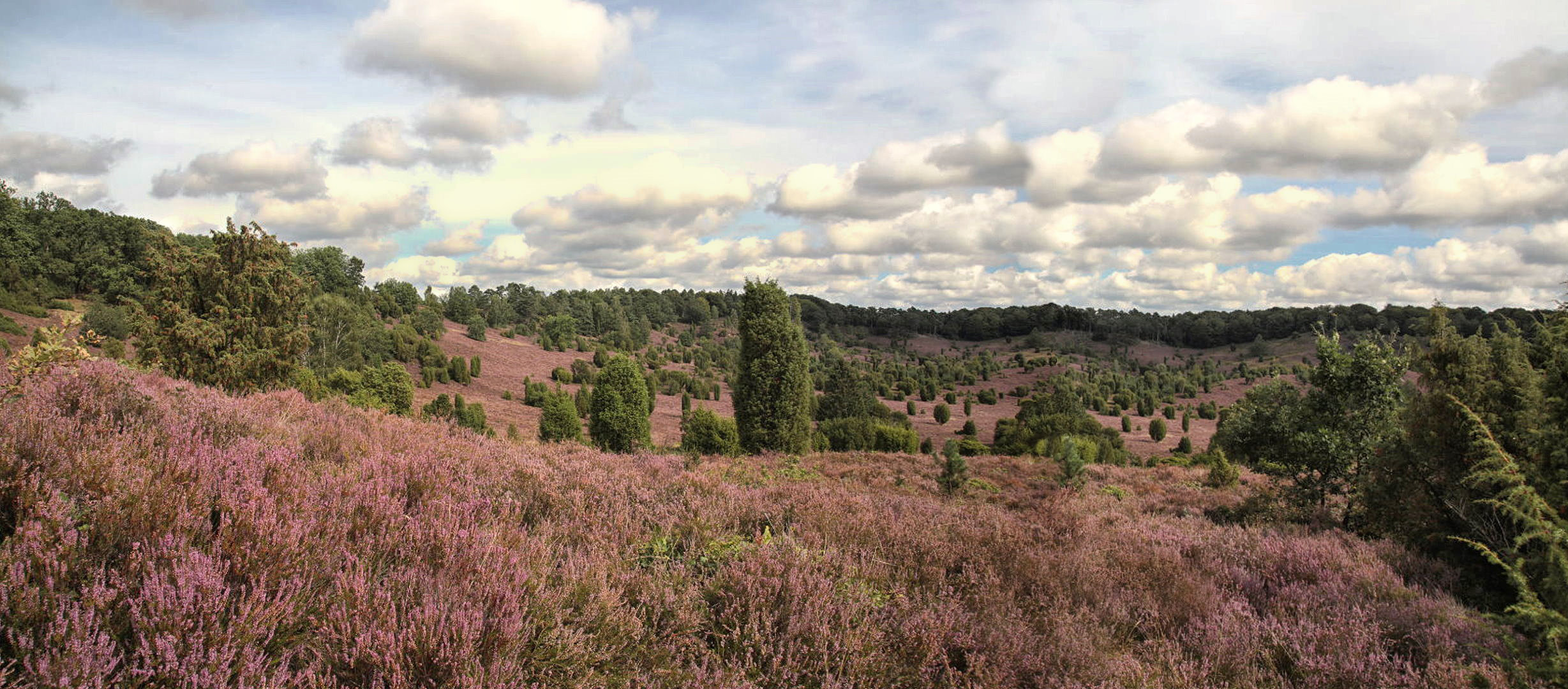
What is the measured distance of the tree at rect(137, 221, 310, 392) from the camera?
13836 mm

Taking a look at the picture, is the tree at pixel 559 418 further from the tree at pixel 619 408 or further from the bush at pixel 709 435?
the bush at pixel 709 435

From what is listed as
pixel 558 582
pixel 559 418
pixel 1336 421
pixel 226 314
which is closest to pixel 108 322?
pixel 559 418

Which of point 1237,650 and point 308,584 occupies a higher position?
point 308,584

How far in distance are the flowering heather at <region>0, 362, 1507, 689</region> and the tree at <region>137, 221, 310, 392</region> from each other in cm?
972

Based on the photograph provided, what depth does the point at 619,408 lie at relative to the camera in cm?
2361

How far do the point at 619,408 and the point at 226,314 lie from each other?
38.0ft

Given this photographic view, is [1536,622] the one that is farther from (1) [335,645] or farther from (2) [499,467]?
(2) [499,467]

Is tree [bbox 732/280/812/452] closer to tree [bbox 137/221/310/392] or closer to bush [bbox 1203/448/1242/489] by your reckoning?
tree [bbox 137/221/310/392]

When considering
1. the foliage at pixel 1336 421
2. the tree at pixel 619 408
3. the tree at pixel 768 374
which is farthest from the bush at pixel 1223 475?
the tree at pixel 619 408

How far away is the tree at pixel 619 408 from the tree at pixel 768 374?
3.90m

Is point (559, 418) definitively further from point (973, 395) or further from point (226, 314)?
point (973, 395)

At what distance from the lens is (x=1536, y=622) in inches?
129

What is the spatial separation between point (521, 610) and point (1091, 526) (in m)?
6.49

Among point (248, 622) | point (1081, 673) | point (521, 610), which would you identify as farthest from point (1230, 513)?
point (248, 622)
